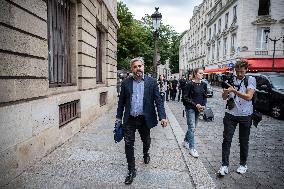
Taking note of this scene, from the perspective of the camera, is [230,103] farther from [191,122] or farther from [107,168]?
[107,168]

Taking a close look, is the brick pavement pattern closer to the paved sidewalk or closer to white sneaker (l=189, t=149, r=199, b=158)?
the paved sidewalk

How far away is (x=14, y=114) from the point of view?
4141 mm

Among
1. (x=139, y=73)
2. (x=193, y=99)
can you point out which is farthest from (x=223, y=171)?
(x=139, y=73)

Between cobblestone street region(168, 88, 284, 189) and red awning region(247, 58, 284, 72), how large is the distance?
20902 millimetres

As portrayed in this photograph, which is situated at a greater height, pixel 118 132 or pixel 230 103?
pixel 230 103

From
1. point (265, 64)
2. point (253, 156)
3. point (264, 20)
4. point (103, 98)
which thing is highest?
point (264, 20)

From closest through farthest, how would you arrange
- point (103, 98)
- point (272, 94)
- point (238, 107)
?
point (238, 107), point (272, 94), point (103, 98)

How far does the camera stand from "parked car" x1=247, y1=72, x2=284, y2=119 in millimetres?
10818

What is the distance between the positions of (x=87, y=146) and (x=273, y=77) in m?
9.18

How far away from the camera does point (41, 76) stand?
517 centimetres

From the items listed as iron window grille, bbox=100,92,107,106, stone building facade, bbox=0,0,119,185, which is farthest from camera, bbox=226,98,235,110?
iron window grille, bbox=100,92,107,106

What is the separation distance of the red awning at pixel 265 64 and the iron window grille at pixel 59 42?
80.1 feet

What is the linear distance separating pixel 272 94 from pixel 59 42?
336 inches

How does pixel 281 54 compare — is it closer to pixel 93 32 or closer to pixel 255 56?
pixel 255 56
